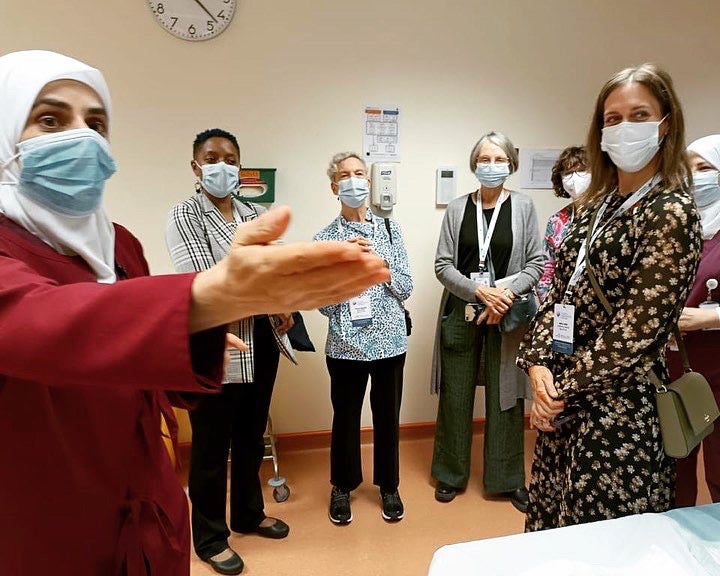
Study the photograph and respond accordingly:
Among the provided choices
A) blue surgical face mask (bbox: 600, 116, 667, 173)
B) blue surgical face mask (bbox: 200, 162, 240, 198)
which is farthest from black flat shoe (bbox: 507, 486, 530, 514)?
blue surgical face mask (bbox: 200, 162, 240, 198)

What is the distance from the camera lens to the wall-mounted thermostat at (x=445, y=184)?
279 centimetres

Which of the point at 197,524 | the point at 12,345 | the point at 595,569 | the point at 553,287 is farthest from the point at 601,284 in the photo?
the point at 197,524

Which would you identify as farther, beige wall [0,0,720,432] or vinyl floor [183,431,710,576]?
beige wall [0,0,720,432]

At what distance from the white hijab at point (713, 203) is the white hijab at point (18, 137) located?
196 cm

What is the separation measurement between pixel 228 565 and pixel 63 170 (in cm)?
175

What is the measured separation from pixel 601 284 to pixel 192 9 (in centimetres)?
228

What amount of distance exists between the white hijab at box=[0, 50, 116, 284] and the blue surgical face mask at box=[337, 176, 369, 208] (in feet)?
4.70

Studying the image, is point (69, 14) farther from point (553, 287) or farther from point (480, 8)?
point (553, 287)

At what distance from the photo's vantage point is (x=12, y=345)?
45cm

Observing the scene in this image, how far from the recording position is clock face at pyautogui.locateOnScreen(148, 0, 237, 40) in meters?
2.31

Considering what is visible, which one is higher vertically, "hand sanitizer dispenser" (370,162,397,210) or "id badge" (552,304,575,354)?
"hand sanitizer dispenser" (370,162,397,210)

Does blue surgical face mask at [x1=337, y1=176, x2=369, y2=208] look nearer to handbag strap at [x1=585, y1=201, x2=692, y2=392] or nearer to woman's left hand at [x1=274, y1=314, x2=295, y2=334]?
woman's left hand at [x1=274, y1=314, x2=295, y2=334]

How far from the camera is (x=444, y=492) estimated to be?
241 cm

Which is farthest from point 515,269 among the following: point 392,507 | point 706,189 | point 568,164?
point 392,507
